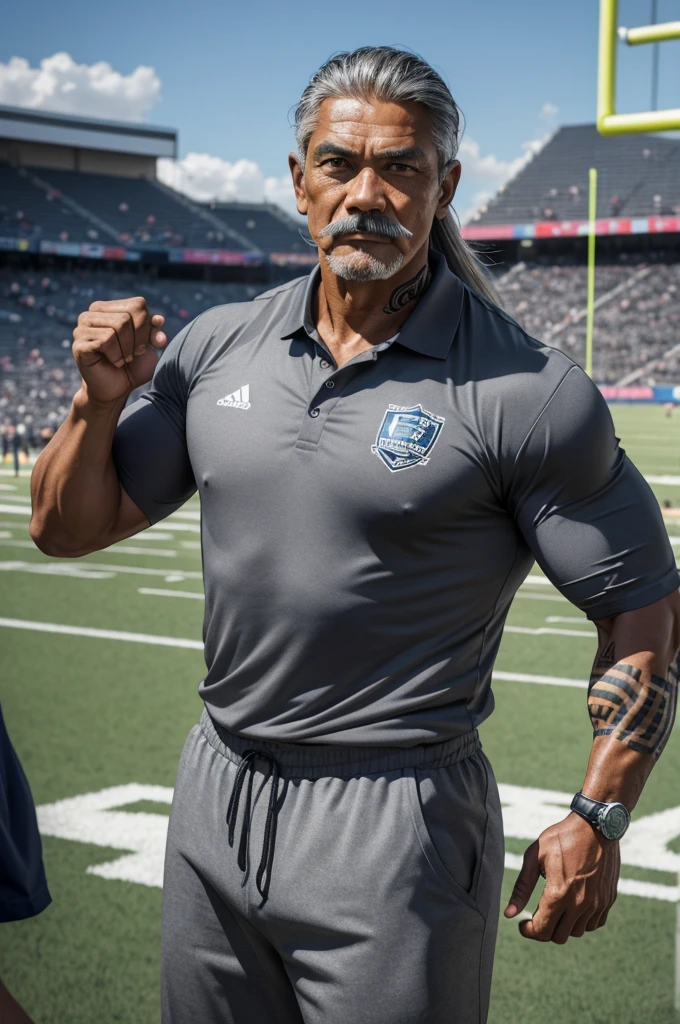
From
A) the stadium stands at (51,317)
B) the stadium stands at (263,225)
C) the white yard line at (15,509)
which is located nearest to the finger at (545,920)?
the white yard line at (15,509)

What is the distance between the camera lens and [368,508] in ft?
5.85

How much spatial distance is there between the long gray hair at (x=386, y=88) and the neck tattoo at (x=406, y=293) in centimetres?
16

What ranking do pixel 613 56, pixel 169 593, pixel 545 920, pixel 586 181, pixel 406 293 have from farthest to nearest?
pixel 586 181 < pixel 169 593 < pixel 613 56 < pixel 406 293 < pixel 545 920

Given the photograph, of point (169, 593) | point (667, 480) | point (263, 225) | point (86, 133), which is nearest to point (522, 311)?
point (263, 225)

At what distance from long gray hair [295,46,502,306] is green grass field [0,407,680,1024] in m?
2.49

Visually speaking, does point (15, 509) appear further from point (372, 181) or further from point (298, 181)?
point (372, 181)

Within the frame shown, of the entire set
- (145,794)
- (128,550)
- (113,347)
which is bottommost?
(128,550)

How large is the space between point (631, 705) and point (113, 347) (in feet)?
3.17

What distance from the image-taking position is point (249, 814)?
187 centimetres

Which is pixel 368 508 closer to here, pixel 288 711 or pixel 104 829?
pixel 288 711

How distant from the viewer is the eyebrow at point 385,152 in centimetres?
186

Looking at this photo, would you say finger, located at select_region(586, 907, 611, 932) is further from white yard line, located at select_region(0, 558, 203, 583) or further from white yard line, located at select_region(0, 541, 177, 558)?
white yard line, located at select_region(0, 541, 177, 558)

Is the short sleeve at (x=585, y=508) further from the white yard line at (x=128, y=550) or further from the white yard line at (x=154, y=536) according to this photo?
the white yard line at (x=154, y=536)

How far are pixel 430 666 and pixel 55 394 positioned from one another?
3719cm
